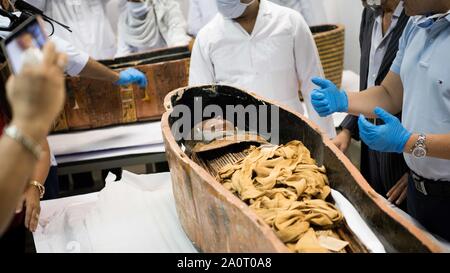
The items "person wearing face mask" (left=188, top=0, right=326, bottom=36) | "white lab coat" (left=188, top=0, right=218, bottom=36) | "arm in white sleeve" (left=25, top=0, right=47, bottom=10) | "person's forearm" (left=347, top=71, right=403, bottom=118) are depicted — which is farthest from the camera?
"white lab coat" (left=188, top=0, right=218, bottom=36)

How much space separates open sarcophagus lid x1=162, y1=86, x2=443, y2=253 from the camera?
1.49m

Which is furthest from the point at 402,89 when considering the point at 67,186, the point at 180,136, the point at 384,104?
the point at 67,186

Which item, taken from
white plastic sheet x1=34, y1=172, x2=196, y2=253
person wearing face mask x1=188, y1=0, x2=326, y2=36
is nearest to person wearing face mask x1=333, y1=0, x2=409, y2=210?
white plastic sheet x1=34, y1=172, x2=196, y2=253

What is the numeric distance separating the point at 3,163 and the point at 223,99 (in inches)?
66.7

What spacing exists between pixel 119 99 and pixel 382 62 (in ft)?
6.12

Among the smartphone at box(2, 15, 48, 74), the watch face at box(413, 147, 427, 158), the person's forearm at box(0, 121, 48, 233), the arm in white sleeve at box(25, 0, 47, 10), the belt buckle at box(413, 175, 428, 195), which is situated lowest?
the belt buckle at box(413, 175, 428, 195)

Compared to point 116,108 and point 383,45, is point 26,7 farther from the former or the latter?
point 383,45

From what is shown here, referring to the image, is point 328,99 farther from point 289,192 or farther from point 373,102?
point 289,192

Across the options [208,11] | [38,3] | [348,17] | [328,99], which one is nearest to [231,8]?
[328,99]

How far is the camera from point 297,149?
204cm

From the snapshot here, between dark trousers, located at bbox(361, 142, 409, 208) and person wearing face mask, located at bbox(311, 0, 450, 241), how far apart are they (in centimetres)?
28

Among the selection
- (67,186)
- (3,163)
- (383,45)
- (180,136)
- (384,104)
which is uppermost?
(3,163)

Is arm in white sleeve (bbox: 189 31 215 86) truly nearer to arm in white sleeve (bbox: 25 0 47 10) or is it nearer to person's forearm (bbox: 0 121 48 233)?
person's forearm (bbox: 0 121 48 233)

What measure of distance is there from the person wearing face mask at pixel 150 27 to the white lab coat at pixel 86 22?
0.21 metres
